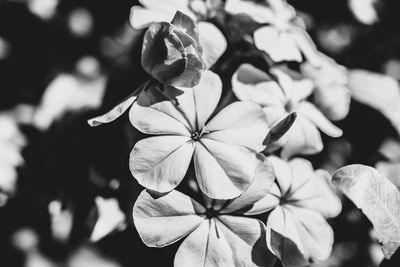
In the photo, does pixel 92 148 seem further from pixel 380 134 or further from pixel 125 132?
pixel 380 134

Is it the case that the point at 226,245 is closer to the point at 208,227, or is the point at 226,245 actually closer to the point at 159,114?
the point at 208,227

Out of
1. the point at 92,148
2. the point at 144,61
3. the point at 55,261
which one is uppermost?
the point at 144,61

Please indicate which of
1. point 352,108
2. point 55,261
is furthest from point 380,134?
point 55,261

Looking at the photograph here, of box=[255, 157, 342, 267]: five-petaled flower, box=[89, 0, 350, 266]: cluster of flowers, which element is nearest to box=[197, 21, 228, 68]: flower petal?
box=[89, 0, 350, 266]: cluster of flowers

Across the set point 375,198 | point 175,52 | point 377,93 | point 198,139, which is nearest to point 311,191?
point 375,198

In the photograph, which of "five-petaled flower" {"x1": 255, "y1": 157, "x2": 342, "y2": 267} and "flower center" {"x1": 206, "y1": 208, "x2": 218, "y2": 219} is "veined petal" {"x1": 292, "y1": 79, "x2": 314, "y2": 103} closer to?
"five-petaled flower" {"x1": 255, "y1": 157, "x2": 342, "y2": 267}
